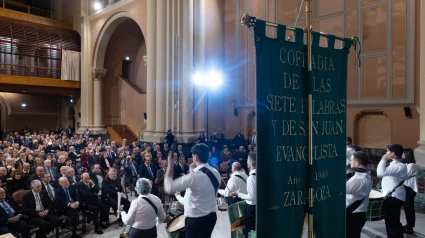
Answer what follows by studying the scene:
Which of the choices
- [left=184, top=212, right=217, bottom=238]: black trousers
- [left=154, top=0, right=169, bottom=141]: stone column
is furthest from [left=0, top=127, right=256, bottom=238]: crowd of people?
[left=154, top=0, right=169, bottom=141]: stone column

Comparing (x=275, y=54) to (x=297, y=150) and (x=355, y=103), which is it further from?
(x=355, y=103)

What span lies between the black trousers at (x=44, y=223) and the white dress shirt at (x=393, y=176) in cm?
572

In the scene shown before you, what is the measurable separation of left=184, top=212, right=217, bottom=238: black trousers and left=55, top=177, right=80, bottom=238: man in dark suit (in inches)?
136

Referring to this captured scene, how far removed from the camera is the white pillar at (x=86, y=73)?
870 inches

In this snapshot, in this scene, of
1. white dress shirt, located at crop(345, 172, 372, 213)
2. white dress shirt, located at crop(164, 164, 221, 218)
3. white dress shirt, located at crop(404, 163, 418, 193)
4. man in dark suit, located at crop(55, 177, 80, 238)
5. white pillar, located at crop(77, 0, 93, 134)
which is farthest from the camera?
white pillar, located at crop(77, 0, 93, 134)

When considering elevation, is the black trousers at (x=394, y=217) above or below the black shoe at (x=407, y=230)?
above

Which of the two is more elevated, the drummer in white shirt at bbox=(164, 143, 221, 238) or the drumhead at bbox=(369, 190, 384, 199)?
the drummer in white shirt at bbox=(164, 143, 221, 238)

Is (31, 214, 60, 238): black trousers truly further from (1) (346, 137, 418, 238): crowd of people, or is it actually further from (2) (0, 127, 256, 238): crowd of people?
(1) (346, 137, 418, 238): crowd of people

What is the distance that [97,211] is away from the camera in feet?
21.8

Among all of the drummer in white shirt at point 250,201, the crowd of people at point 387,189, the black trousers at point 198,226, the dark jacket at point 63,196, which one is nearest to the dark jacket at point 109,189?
the dark jacket at point 63,196

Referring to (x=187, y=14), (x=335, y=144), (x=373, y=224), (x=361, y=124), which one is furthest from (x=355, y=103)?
(x=335, y=144)

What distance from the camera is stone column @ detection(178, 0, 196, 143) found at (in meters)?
14.3

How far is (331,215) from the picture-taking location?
2.80 metres

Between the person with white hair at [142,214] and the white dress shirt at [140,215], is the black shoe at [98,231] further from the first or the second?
the white dress shirt at [140,215]
